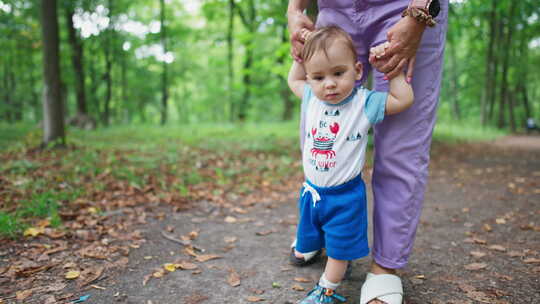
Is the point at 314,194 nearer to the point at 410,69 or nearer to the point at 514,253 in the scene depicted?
the point at 410,69

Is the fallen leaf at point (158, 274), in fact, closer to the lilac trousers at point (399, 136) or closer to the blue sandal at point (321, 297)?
the blue sandal at point (321, 297)

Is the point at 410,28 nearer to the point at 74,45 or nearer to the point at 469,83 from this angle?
the point at 74,45

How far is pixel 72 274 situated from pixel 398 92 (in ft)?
6.95

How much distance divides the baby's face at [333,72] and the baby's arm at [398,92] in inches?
4.9

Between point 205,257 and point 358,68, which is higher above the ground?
point 358,68

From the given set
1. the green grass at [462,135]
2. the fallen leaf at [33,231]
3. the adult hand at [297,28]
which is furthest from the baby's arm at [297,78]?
the green grass at [462,135]

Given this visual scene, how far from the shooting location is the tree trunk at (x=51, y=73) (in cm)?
586

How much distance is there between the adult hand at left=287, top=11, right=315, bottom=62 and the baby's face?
231mm

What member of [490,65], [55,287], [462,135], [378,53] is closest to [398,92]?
[378,53]

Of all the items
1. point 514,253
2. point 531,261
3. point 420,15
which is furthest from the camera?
point 514,253

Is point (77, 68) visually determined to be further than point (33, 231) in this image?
Yes

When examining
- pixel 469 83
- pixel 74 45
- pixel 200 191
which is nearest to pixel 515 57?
pixel 469 83

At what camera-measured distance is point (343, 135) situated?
1603 mm

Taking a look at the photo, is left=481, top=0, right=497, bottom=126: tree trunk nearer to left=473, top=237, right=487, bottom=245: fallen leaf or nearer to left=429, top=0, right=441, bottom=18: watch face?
left=473, top=237, right=487, bottom=245: fallen leaf
